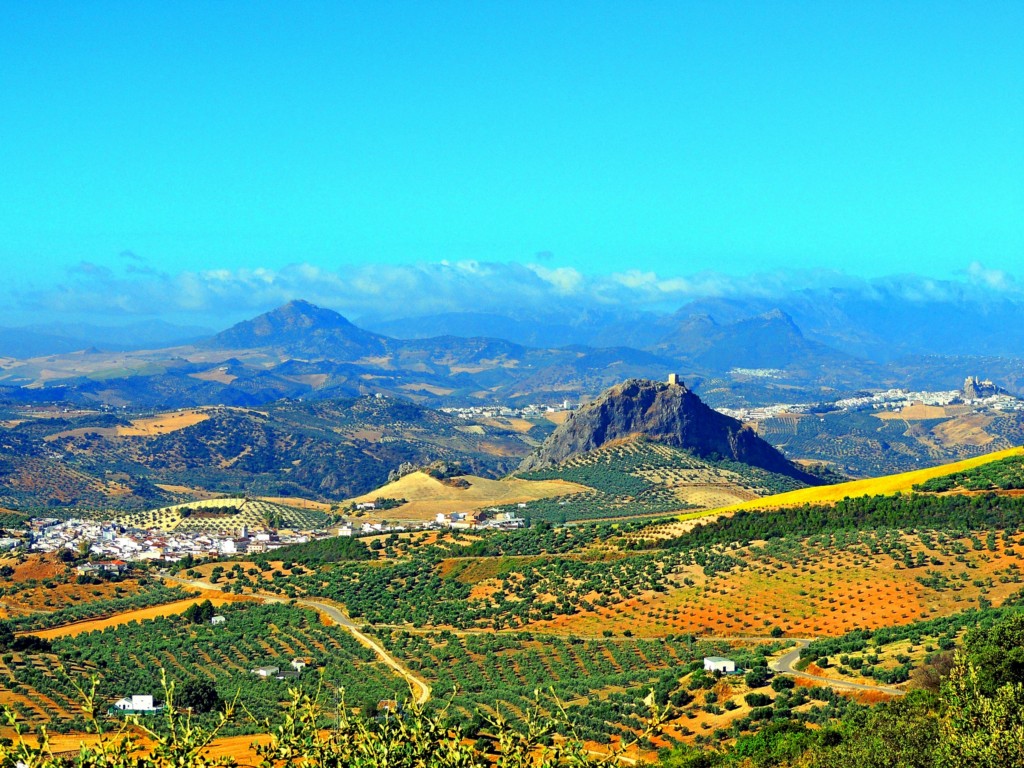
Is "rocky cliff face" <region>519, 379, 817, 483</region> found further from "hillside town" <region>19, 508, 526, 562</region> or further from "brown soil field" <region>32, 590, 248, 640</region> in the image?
"brown soil field" <region>32, 590, 248, 640</region>

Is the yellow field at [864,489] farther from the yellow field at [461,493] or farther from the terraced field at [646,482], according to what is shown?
the yellow field at [461,493]

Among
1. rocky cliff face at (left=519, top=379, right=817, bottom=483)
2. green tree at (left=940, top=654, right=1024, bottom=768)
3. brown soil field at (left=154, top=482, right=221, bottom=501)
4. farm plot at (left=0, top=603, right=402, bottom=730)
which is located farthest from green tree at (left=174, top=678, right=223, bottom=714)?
brown soil field at (left=154, top=482, right=221, bottom=501)

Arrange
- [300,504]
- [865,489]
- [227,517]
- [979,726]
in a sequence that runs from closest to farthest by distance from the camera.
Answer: [979,726], [865,489], [227,517], [300,504]

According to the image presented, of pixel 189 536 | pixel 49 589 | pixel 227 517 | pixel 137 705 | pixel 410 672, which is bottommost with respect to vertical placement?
pixel 189 536

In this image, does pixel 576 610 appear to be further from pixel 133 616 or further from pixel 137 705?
pixel 133 616

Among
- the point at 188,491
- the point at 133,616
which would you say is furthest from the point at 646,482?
the point at 188,491

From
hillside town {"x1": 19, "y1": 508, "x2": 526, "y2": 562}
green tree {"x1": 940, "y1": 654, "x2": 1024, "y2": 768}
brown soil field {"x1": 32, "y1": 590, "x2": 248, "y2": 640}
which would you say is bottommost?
hillside town {"x1": 19, "y1": 508, "x2": 526, "y2": 562}

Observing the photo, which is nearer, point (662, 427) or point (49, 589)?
point (49, 589)

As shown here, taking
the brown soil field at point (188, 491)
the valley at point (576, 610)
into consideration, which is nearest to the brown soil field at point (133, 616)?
the valley at point (576, 610)
